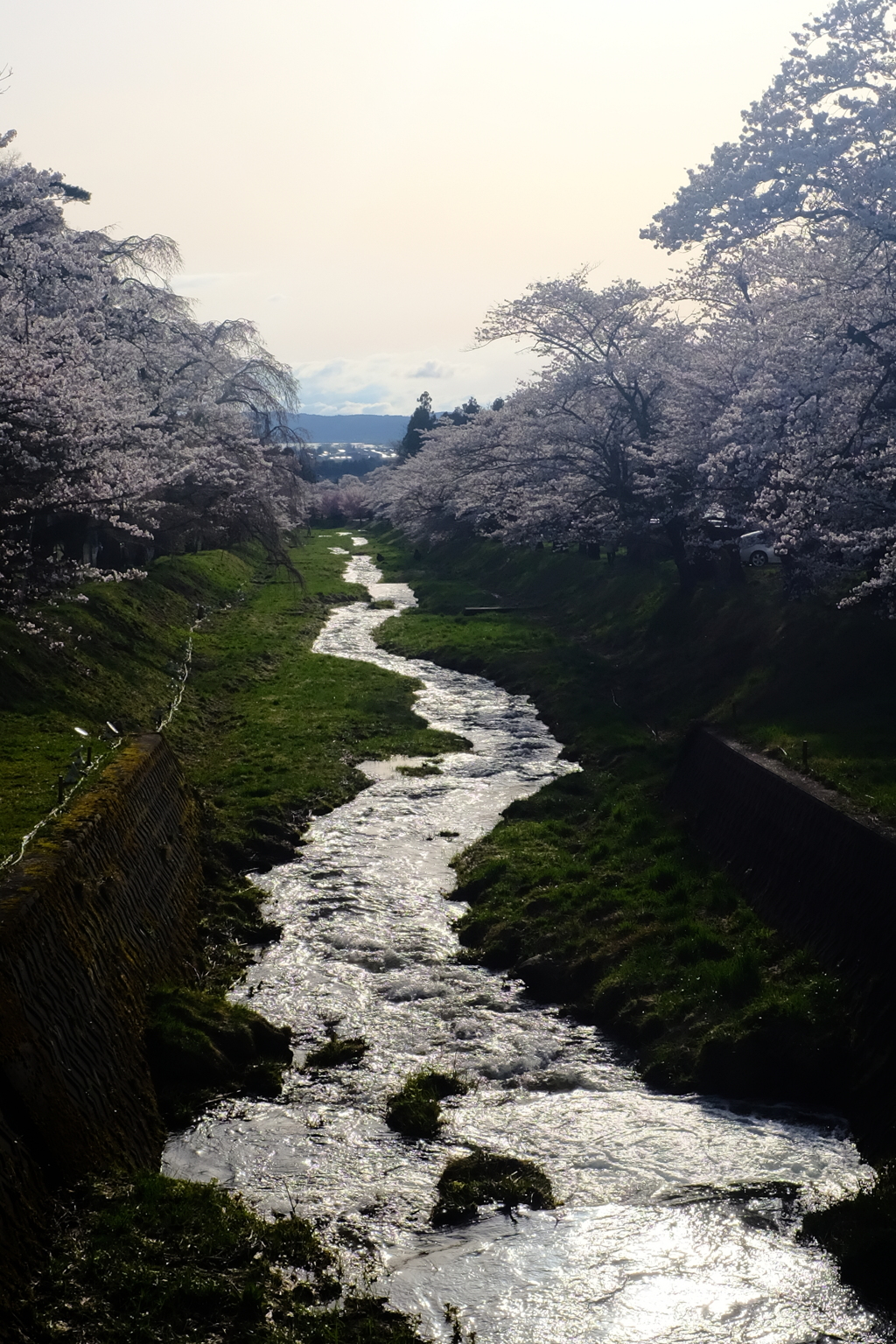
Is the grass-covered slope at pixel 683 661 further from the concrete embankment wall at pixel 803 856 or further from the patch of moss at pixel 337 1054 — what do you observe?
the patch of moss at pixel 337 1054

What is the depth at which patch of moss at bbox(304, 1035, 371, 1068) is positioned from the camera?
505 inches

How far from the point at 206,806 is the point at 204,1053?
930 centimetres

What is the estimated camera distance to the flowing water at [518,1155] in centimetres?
892

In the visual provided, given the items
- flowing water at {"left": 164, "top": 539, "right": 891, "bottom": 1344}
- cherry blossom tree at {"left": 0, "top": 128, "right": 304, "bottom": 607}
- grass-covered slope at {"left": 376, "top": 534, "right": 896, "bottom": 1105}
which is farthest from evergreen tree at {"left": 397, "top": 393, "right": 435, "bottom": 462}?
flowing water at {"left": 164, "top": 539, "right": 891, "bottom": 1344}

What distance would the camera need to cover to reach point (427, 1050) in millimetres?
13141

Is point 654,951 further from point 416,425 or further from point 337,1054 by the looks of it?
point 416,425

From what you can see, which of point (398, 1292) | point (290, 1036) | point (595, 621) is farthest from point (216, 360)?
point (398, 1292)

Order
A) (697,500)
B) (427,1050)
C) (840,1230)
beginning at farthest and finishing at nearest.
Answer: (697,500), (427,1050), (840,1230)

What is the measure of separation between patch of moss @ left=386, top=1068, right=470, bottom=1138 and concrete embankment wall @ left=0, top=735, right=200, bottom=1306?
2483 millimetres

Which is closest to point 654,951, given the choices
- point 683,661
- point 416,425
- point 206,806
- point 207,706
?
point 206,806

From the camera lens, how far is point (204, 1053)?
12305 mm

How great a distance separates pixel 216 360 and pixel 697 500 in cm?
2514

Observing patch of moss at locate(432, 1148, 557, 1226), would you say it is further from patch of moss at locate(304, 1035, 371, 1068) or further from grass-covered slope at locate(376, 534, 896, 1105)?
grass-covered slope at locate(376, 534, 896, 1105)

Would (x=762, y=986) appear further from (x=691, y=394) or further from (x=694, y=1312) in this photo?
(x=691, y=394)
